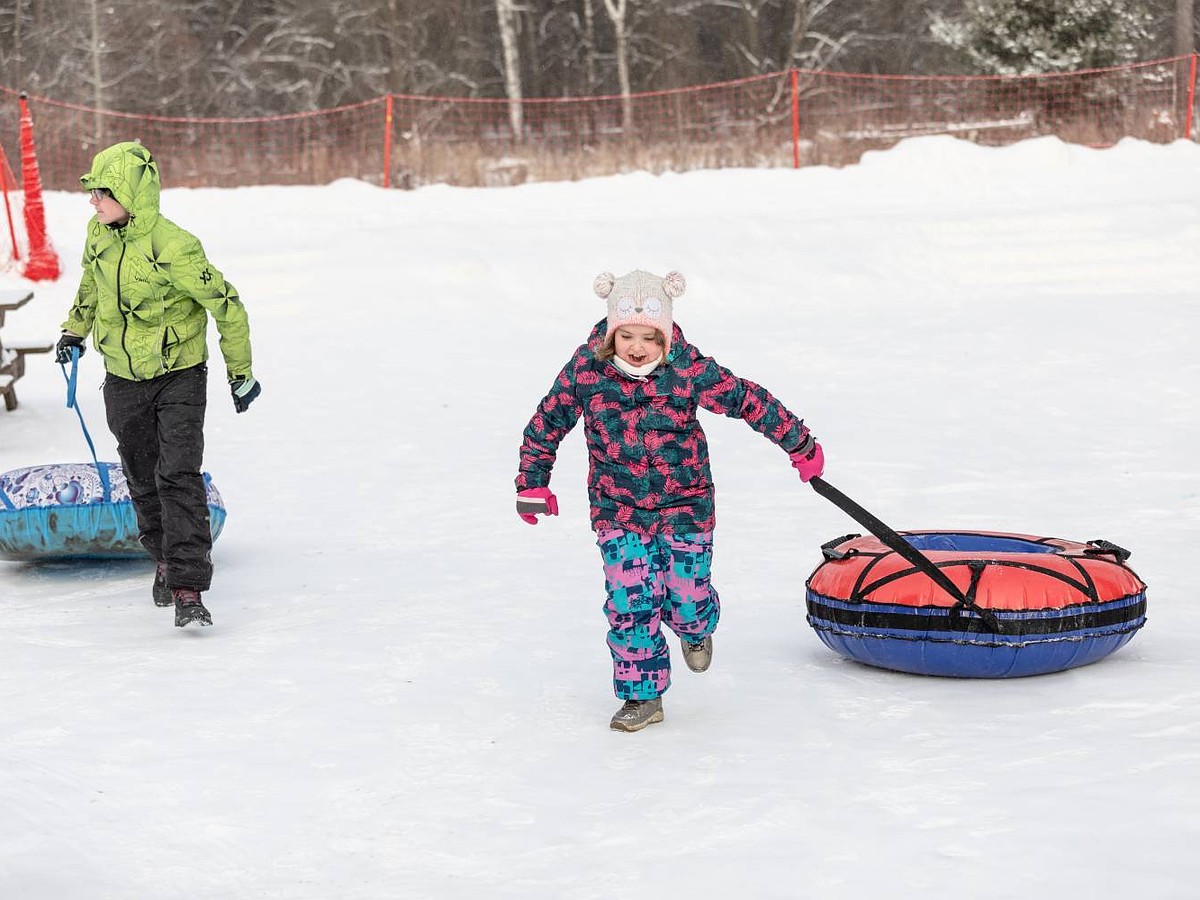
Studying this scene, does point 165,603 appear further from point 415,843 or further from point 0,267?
point 0,267

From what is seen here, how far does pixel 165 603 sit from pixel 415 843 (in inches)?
114

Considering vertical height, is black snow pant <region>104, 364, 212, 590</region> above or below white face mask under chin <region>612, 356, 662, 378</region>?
below

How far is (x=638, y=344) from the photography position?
4.56m

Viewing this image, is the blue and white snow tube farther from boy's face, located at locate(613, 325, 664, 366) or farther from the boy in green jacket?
boy's face, located at locate(613, 325, 664, 366)

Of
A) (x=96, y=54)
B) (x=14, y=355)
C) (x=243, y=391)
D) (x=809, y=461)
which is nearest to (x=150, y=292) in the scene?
(x=243, y=391)

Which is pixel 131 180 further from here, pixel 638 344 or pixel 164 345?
pixel 638 344

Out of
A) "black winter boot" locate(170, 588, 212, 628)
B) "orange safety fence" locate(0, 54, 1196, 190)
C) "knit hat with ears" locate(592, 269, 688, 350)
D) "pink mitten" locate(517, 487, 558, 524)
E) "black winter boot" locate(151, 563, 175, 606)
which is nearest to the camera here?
"knit hat with ears" locate(592, 269, 688, 350)

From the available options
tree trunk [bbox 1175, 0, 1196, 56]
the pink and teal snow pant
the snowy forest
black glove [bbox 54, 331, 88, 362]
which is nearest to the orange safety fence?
tree trunk [bbox 1175, 0, 1196, 56]

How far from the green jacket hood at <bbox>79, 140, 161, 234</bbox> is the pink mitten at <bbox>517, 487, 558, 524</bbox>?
6.71ft

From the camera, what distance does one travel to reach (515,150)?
22.7 metres

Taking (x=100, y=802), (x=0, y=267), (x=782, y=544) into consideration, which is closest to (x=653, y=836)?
(x=100, y=802)

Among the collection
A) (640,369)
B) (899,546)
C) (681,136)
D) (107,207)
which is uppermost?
(681,136)

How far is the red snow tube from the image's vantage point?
4875mm

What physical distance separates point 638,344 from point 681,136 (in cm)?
1825
